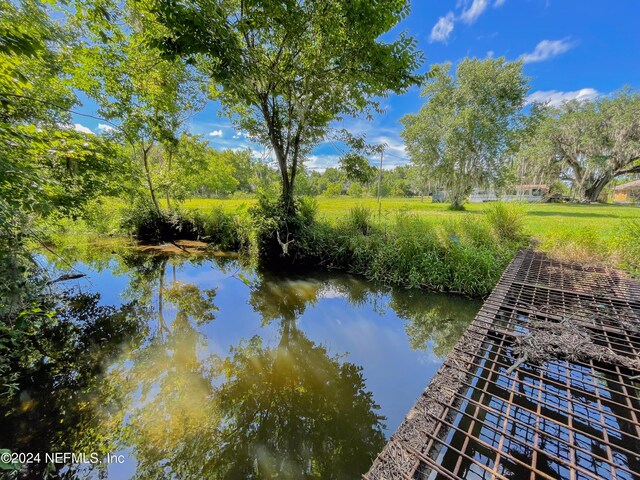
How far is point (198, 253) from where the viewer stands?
768 cm

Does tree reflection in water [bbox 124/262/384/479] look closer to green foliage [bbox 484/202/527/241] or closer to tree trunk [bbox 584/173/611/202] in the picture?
green foliage [bbox 484/202/527/241]

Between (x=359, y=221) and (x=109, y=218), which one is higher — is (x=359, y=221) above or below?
below

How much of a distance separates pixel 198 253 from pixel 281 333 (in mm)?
5363

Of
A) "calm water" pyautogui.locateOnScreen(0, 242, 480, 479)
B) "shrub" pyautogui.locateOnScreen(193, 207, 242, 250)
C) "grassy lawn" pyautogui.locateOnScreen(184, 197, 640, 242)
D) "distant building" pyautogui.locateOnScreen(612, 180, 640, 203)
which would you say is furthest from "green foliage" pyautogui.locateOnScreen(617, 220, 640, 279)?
"distant building" pyautogui.locateOnScreen(612, 180, 640, 203)

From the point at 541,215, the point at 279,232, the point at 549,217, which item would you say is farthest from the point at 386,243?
the point at 541,215

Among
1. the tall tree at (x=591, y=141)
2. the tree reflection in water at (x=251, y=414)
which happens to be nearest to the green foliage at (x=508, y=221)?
the tree reflection in water at (x=251, y=414)

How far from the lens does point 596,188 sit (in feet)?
71.8

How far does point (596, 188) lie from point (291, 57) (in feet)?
99.4

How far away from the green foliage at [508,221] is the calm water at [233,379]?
2361mm

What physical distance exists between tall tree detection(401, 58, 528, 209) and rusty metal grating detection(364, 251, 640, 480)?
11239mm

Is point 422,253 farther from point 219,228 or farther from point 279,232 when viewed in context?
point 219,228

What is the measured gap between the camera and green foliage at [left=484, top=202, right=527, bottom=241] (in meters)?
5.59

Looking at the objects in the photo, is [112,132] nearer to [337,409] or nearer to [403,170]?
[337,409]

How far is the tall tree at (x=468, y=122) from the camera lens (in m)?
12.0
